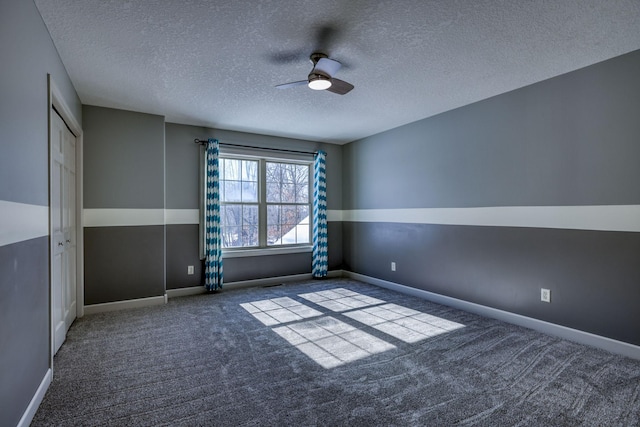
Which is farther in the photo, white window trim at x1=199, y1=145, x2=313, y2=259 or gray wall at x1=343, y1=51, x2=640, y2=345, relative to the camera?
white window trim at x1=199, y1=145, x2=313, y2=259

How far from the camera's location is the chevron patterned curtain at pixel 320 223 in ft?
18.9

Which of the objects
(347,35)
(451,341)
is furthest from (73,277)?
(451,341)

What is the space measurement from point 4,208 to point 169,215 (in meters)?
3.16

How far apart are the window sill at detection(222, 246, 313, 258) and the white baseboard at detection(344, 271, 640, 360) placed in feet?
5.84

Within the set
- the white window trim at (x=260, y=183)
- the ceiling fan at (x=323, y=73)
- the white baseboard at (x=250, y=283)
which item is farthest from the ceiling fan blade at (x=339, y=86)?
the white baseboard at (x=250, y=283)

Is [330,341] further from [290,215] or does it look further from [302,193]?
[302,193]

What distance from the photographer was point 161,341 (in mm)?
3035

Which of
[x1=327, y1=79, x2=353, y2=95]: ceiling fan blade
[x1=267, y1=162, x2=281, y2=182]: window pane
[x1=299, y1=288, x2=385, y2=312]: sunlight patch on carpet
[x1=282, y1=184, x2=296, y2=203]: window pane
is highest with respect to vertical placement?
[x1=327, y1=79, x2=353, y2=95]: ceiling fan blade

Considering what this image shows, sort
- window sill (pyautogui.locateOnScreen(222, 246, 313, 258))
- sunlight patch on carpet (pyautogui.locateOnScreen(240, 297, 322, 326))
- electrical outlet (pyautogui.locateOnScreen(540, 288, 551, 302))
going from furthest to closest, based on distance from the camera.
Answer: window sill (pyautogui.locateOnScreen(222, 246, 313, 258))
sunlight patch on carpet (pyautogui.locateOnScreen(240, 297, 322, 326))
electrical outlet (pyautogui.locateOnScreen(540, 288, 551, 302))

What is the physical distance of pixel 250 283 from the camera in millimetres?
5215

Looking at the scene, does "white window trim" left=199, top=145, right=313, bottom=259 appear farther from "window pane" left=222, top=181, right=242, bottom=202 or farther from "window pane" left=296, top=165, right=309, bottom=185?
"window pane" left=222, top=181, right=242, bottom=202

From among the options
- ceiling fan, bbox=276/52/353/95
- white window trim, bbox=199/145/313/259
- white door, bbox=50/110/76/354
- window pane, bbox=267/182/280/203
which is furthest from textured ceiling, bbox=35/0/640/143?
window pane, bbox=267/182/280/203

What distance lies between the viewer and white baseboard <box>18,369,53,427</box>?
5.89ft

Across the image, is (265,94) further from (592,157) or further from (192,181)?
(592,157)
